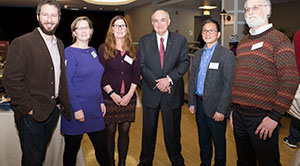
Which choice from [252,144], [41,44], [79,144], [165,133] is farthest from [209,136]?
[41,44]

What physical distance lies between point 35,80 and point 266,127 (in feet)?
5.13

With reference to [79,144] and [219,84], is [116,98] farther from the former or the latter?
[219,84]

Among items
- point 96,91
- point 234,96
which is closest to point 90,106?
point 96,91

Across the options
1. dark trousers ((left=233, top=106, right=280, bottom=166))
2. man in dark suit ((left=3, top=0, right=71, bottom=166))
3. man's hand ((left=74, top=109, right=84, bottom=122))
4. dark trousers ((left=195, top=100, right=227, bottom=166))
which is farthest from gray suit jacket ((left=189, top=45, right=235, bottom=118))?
man in dark suit ((left=3, top=0, right=71, bottom=166))

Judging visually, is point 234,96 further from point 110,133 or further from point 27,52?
point 27,52

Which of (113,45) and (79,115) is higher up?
(113,45)

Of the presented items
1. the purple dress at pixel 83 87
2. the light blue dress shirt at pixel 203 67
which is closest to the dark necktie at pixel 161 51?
the light blue dress shirt at pixel 203 67

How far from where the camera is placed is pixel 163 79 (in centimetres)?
225

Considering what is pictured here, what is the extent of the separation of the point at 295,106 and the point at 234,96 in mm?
548

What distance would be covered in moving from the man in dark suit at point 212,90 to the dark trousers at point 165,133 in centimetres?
25

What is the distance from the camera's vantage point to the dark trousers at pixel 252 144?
5.23 feet

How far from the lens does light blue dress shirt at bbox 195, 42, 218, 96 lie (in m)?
2.11

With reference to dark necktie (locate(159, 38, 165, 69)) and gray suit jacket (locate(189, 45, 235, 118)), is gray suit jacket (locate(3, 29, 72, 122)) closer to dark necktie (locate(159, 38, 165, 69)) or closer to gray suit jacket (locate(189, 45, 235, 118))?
dark necktie (locate(159, 38, 165, 69))

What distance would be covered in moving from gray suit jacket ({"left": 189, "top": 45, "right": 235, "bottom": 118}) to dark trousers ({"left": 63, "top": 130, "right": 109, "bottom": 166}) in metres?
0.95
